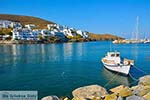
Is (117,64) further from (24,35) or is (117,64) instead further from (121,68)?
(24,35)

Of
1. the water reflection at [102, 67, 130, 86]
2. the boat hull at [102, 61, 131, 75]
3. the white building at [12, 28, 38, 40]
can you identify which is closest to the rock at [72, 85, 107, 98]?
the water reflection at [102, 67, 130, 86]

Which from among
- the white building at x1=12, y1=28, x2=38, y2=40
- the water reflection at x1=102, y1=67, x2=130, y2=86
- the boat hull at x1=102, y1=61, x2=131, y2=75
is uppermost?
the white building at x1=12, y1=28, x2=38, y2=40

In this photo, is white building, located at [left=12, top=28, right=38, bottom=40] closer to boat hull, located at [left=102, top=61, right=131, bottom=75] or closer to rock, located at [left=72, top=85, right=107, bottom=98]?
boat hull, located at [left=102, top=61, right=131, bottom=75]

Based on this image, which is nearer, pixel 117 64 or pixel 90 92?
pixel 90 92

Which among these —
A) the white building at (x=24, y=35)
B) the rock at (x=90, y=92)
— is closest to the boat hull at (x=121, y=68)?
the rock at (x=90, y=92)

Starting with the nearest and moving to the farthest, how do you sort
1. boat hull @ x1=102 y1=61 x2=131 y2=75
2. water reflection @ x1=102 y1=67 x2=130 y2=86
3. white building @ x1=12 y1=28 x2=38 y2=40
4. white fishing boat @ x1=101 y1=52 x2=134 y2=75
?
water reflection @ x1=102 y1=67 x2=130 y2=86, boat hull @ x1=102 y1=61 x2=131 y2=75, white fishing boat @ x1=101 y1=52 x2=134 y2=75, white building @ x1=12 y1=28 x2=38 y2=40

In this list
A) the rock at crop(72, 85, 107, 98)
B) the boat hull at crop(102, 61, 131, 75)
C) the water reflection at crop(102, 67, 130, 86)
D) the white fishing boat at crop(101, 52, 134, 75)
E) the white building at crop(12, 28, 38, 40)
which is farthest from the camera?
the white building at crop(12, 28, 38, 40)

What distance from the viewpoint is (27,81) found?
110 feet

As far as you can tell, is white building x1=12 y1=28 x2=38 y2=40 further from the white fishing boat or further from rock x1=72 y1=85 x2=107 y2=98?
rock x1=72 y1=85 x2=107 y2=98

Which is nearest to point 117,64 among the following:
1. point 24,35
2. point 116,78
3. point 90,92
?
point 116,78

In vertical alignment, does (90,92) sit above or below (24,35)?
below

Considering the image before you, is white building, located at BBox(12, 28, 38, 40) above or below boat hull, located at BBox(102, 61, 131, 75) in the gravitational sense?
above

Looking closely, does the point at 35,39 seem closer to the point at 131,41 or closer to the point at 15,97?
the point at 131,41

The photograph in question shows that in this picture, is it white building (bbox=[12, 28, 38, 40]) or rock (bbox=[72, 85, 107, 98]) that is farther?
white building (bbox=[12, 28, 38, 40])
